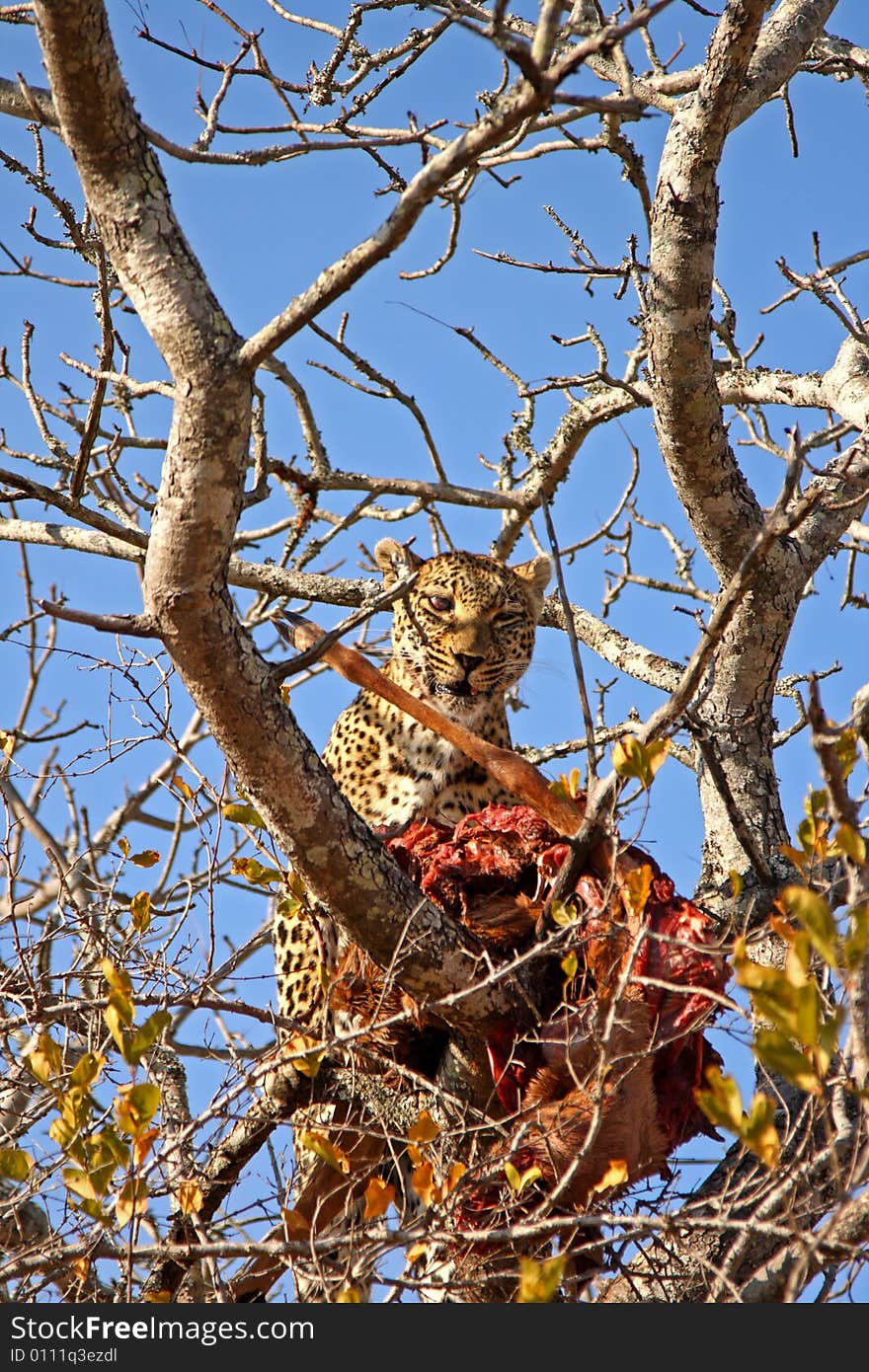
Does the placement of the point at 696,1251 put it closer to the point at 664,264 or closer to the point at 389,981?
the point at 389,981

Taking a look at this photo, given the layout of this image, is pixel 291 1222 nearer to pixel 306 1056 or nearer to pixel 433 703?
pixel 306 1056

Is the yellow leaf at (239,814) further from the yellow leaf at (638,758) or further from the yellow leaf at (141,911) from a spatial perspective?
the yellow leaf at (638,758)

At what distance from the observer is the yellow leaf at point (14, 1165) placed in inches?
136

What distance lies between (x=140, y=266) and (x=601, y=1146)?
2.78 meters

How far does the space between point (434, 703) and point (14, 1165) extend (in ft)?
12.1

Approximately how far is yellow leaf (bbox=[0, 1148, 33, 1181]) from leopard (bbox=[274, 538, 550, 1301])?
2037 mm

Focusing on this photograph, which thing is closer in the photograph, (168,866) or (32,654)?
(168,866)

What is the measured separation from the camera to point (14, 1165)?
3.48m

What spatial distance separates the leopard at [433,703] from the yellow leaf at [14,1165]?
6.68 feet

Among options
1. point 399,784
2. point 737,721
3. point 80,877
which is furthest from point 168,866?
point 737,721

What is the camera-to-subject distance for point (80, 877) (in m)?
6.46

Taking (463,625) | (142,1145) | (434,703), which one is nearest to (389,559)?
(463,625)

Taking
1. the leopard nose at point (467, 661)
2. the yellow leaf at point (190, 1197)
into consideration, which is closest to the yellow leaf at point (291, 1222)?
the yellow leaf at point (190, 1197)

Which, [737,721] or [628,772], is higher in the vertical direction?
[737,721]
